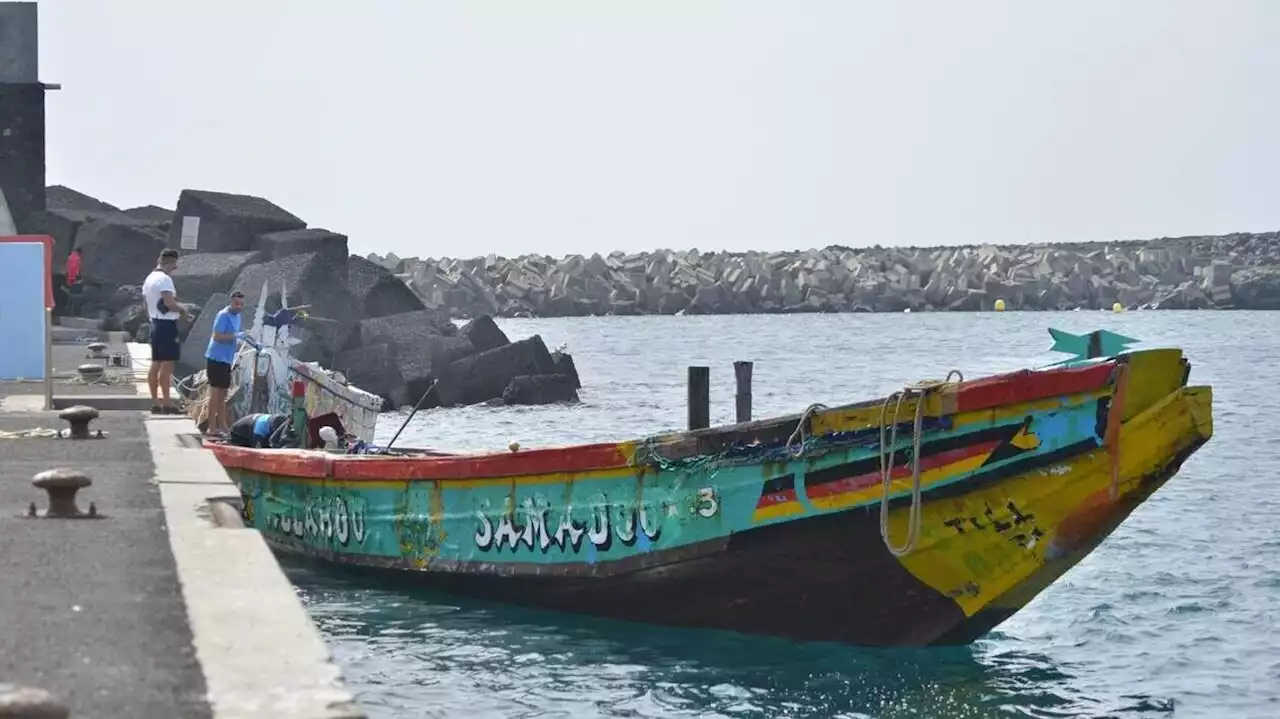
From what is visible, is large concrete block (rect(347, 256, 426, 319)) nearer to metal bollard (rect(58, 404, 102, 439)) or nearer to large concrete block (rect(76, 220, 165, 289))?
large concrete block (rect(76, 220, 165, 289))

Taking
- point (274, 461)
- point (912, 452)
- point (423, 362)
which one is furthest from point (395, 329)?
point (912, 452)

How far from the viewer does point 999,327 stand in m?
89.4

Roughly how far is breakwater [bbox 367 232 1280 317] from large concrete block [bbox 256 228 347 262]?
57.2 metres

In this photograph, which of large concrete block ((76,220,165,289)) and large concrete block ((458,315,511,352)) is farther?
large concrete block ((458,315,511,352))

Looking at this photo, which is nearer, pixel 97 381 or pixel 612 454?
pixel 612 454

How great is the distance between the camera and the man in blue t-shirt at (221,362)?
53.6 ft

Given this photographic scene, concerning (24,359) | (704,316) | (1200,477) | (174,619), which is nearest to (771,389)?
(1200,477)

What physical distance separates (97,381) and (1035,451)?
36.2 ft

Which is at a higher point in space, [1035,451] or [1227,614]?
[1035,451]

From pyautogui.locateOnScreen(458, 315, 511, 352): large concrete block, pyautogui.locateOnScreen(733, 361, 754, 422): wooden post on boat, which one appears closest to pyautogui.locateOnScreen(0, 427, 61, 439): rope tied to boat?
pyautogui.locateOnScreen(733, 361, 754, 422): wooden post on boat

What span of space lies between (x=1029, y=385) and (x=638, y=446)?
7.74 feet

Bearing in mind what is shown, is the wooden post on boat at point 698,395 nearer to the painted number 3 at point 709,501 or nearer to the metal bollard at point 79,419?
the painted number 3 at point 709,501

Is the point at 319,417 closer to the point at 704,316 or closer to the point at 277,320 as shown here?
the point at 277,320

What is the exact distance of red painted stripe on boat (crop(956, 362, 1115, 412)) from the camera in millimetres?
10102
